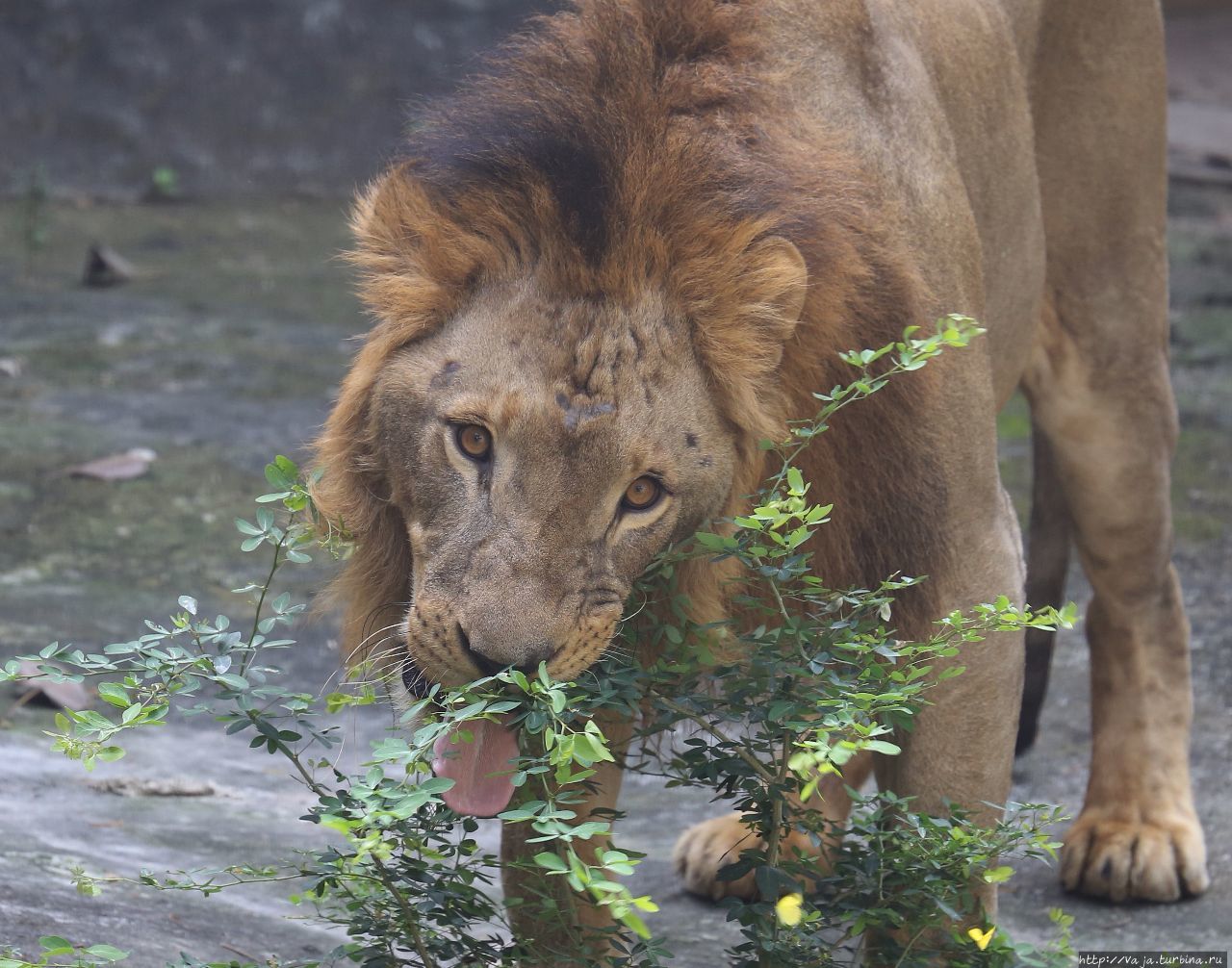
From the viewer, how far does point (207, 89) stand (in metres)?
10.8

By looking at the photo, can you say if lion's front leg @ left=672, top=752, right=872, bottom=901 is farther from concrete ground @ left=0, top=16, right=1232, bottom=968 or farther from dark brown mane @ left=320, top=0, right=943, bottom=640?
dark brown mane @ left=320, top=0, right=943, bottom=640

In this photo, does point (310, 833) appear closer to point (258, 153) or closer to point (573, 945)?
point (573, 945)

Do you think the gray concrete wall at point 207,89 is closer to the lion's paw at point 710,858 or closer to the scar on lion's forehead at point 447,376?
the lion's paw at point 710,858

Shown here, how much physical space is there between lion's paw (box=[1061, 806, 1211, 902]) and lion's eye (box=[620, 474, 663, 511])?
1.77 metres

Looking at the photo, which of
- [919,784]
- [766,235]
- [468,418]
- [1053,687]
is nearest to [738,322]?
[766,235]

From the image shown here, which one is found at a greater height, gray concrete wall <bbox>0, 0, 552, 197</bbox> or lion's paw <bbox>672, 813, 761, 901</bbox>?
gray concrete wall <bbox>0, 0, 552, 197</bbox>

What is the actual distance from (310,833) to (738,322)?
1.76 meters

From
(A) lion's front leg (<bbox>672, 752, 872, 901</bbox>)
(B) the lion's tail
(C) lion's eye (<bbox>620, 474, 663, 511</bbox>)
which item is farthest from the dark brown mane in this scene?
(B) the lion's tail

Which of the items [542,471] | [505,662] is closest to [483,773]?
[505,662]

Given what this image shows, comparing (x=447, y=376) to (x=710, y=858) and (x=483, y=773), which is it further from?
(x=710, y=858)

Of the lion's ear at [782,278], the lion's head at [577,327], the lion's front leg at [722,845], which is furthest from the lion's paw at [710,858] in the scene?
the lion's ear at [782,278]

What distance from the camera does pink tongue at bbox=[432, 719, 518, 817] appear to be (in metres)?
2.31

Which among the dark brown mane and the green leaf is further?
the dark brown mane

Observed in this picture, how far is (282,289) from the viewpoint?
8.45m
